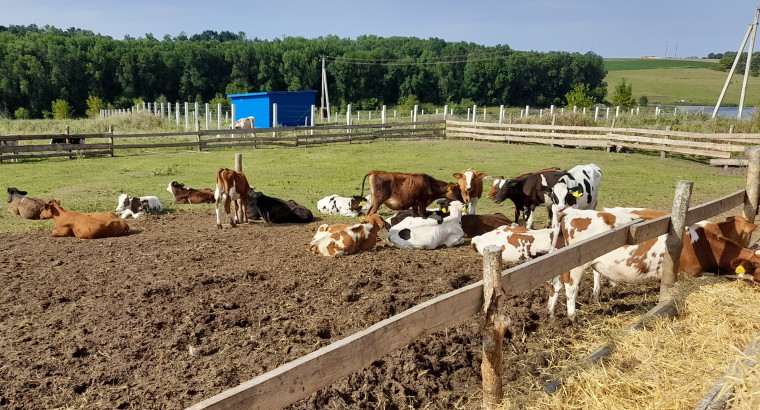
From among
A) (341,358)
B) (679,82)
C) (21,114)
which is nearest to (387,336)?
(341,358)

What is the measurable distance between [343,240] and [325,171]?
37.3 feet

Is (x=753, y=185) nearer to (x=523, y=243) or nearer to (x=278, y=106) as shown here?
(x=523, y=243)

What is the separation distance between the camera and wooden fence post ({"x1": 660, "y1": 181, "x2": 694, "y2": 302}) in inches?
229

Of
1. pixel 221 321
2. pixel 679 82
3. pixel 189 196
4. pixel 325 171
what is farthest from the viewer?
pixel 679 82

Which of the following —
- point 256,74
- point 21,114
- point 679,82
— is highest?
point 679,82

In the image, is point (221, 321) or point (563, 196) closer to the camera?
point (221, 321)

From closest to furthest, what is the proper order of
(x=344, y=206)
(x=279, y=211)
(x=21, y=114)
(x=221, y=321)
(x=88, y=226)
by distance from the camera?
(x=221, y=321), (x=88, y=226), (x=279, y=211), (x=344, y=206), (x=21, y=114)

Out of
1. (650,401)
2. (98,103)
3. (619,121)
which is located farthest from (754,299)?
(98,103)

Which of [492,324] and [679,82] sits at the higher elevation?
[679,82]

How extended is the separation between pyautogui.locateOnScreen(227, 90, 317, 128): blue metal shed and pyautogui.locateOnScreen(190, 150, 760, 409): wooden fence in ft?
136

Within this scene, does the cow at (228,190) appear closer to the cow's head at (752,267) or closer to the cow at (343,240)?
the cow at (343,240)

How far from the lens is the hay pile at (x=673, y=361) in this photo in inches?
155

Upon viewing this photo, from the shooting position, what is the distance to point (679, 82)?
12062 cm

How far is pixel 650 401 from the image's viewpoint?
3949 millimetres
